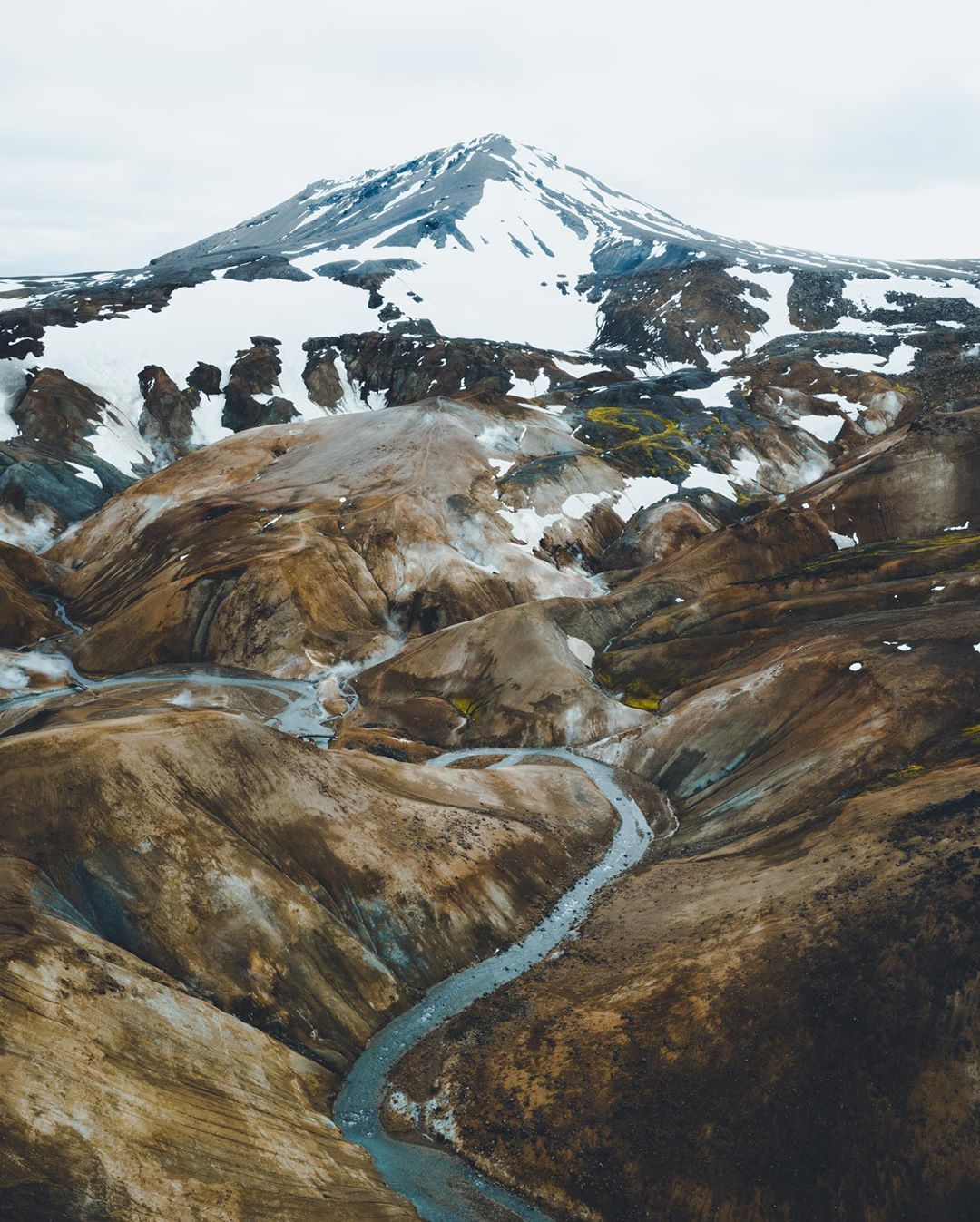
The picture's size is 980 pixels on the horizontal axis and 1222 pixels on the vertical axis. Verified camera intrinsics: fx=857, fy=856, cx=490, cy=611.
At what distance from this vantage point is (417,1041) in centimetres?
4309

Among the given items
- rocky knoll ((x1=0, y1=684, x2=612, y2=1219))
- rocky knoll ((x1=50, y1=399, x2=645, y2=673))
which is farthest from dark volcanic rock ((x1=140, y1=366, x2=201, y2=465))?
rocky knoll ((x1=0, y1=684, x2=612, y2=1219))

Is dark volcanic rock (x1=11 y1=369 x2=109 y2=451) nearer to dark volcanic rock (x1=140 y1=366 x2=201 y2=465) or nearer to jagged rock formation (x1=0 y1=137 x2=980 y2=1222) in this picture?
dark volcanic rock (x1=140 y1=366 x2=201 y2=465)

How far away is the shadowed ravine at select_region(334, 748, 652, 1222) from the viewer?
3378 cm

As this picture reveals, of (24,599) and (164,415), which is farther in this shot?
(164,415)

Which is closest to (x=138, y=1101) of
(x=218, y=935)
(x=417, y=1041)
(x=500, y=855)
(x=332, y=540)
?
(x=218, y=935)

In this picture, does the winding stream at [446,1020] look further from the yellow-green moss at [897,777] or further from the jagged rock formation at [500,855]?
A: the yellow-green moss at [897,777]

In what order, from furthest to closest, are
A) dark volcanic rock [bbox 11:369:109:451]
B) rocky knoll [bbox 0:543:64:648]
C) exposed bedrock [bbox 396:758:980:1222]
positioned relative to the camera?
dark volcanic rock [bbox 11:369:109:451] → rocky knoll [bbox 0:543:64:648] → exposed bedrock [bbox 396:758:980:1222]

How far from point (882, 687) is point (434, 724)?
42.6 metres

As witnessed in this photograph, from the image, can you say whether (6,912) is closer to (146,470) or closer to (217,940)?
(217,940)

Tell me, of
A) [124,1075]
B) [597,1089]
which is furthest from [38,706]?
[597,1089]

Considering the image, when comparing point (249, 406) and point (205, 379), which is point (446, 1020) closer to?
point (249, 406)

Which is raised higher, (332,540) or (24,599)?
(332,540)

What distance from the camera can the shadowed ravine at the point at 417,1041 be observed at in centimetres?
3378

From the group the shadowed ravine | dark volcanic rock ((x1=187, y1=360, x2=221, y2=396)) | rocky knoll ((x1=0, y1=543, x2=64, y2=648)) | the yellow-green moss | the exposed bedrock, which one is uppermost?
dark volcanic rock ((x1=187, y1=360, x2=221, y2=396))
